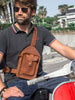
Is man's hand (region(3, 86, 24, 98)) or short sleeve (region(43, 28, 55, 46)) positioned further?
short sleeve (region(43, 28, 55, 46))

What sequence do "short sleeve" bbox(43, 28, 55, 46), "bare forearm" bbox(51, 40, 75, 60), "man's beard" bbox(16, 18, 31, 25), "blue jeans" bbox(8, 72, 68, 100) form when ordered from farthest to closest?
"short sleeve" bbox(43, 28, 55, 46), "bare forearm" bbox(51, 40, 75, 60), "man's beard" bbox(16, 18, 31, 25), "blue jeans" bbox(8, 72, 68, 100)

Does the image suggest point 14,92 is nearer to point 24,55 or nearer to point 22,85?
point 22,85

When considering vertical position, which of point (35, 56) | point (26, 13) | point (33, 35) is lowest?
point (35, 56)

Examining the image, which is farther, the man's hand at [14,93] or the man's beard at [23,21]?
the man's beard at [23,21]

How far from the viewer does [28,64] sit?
223 centimetres

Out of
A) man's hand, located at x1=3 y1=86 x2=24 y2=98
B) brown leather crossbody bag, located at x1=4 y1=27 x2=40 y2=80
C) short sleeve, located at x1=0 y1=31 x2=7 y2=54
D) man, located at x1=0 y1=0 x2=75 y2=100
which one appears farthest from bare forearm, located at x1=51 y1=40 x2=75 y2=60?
man's hand, located at x1=3 y1=86 x2=24 y2=98

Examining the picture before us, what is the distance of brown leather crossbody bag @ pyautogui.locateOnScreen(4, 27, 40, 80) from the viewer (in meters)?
2.21

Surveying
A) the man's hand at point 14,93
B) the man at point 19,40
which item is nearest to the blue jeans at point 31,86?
the man at point 19,40

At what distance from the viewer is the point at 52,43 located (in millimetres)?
2621

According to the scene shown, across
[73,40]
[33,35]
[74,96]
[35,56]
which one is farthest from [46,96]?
[73,40]

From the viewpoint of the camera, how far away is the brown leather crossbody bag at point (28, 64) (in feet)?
7.25

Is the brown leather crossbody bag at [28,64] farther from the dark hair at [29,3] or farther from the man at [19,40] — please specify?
the dark hair at [29,3]

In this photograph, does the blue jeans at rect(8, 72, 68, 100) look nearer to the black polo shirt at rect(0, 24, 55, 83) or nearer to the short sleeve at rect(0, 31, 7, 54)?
the black polo shirt at rect(0, 24, 55, 83)

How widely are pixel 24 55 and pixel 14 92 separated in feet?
1.65
